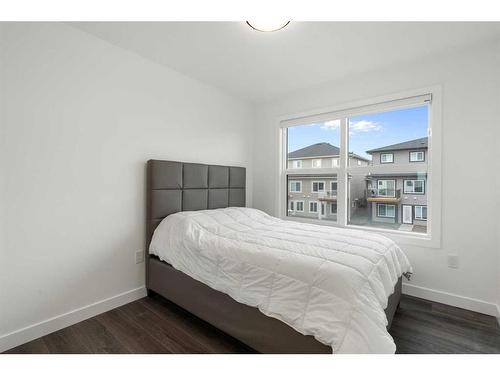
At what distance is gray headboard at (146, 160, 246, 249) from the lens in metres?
2.29

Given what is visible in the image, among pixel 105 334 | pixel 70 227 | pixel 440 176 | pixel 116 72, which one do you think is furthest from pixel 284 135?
pixel 105 334

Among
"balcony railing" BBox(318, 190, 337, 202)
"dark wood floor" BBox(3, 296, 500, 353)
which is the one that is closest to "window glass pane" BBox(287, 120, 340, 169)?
"balcony railing" BBox(318, 190, 337, 202)

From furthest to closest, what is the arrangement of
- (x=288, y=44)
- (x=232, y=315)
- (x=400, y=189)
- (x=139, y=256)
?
(x=400, y=189), (x=139, y=256), (x=288, y=44), (x=232, y=315)

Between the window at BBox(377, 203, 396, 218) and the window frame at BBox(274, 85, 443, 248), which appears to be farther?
the window at BBox(377, 203, 396, 218)

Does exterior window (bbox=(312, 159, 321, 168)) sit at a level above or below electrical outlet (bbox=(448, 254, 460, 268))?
above

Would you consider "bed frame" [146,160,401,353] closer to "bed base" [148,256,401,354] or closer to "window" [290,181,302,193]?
"bed base" [148,256,401,354]

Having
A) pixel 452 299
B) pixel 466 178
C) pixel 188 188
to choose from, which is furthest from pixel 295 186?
pixel 452 299

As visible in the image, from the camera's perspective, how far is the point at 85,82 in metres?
1.94

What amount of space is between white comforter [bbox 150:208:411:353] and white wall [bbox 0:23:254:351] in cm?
49

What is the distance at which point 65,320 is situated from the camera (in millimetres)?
1822

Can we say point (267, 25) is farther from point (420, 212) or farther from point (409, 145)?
point (420, 212)

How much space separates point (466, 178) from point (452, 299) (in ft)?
3.59

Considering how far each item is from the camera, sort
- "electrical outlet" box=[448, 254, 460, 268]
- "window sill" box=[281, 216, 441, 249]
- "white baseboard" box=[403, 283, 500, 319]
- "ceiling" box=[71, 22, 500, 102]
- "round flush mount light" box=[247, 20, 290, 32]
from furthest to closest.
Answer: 1. "window sill" box=[281, 216, 441, 249]
2. "electrical outlet" box=[448, 254, 460, 268]
3. "white baseboard" box=[403, 283, 500, 319]
4. "ceiling" box=[71, 22, 500, 102]
5. "round flush mount light" box=[247, 20, 290, 32]

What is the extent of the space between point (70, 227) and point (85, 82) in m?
1.16
